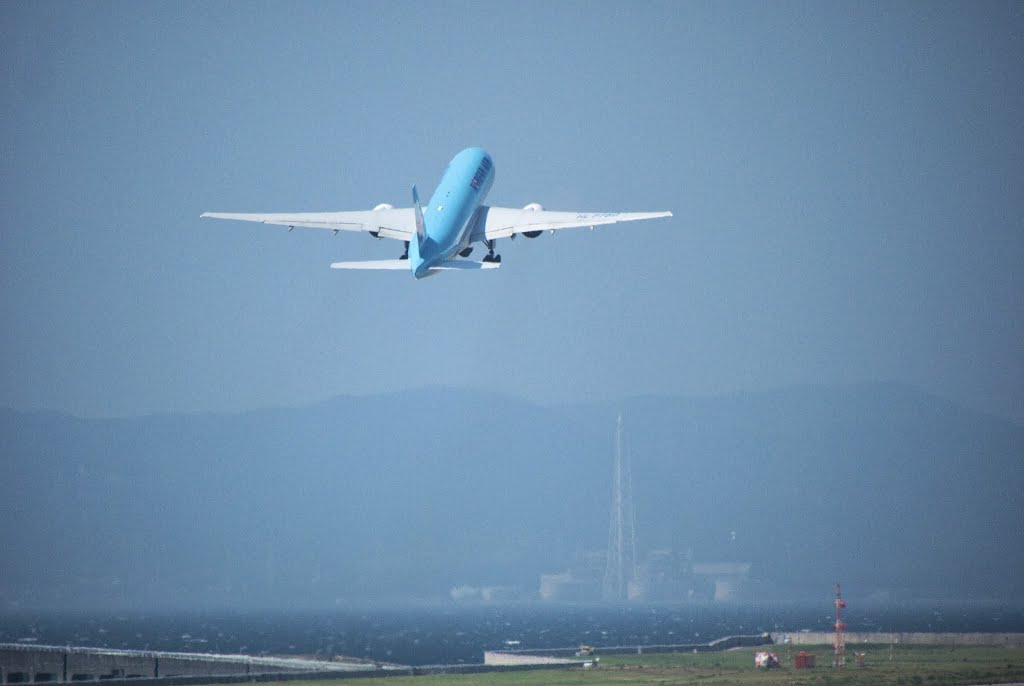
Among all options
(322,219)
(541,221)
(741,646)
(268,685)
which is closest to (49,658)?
(268,685)

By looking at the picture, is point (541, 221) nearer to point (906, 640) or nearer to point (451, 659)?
point (906, 640)

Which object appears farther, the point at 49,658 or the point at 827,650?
the point at 827,650

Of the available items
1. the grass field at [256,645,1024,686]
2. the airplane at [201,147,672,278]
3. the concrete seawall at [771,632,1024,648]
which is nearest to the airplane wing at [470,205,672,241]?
the airplane at [201,147,672,278]

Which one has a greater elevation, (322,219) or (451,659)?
(322,219)

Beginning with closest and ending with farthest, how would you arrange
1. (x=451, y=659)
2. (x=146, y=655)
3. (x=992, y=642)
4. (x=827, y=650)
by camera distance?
(x=146, y=655), (x=827, y=650), (x=992, y=642), (x=451, y=659)

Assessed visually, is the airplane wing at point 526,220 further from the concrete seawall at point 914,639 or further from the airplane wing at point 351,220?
the concrete seawall at point 914,639

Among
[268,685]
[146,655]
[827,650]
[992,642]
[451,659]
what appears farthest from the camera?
[451,659]

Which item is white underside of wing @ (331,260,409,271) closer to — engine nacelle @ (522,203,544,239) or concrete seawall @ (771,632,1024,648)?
engine nacelle @ (522,203,544,239)
